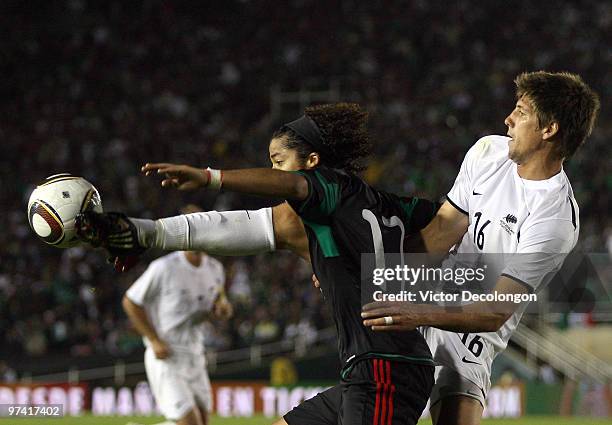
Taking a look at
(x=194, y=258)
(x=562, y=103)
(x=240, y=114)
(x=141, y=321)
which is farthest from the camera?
(x=240, y=114)

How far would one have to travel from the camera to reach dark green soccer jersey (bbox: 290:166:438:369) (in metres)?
4.62

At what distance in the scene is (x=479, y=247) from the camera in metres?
5.66

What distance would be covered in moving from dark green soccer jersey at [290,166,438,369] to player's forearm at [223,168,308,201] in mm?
238

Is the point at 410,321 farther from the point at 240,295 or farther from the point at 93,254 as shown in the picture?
the point at 93,254

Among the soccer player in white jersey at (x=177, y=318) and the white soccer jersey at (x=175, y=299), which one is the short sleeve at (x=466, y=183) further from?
the white soccer jersey at (x=175, y=299)

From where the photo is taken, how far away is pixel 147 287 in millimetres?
10172

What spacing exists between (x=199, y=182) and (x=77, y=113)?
24444 millimetres

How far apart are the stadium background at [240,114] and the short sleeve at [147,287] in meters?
6.67

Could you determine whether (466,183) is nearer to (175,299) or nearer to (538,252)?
(538,252)

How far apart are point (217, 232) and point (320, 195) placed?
2.78ft

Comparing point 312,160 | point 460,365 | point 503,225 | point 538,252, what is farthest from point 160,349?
point 538,252

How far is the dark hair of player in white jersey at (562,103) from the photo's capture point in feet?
17.9

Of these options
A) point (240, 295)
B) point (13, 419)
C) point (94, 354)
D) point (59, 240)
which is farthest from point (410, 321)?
point (240, 295)

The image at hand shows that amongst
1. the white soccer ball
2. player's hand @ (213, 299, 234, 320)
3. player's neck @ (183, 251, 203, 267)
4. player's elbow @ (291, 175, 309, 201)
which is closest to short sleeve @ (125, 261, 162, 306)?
player's neck @ (183, 251, 203, 267)
